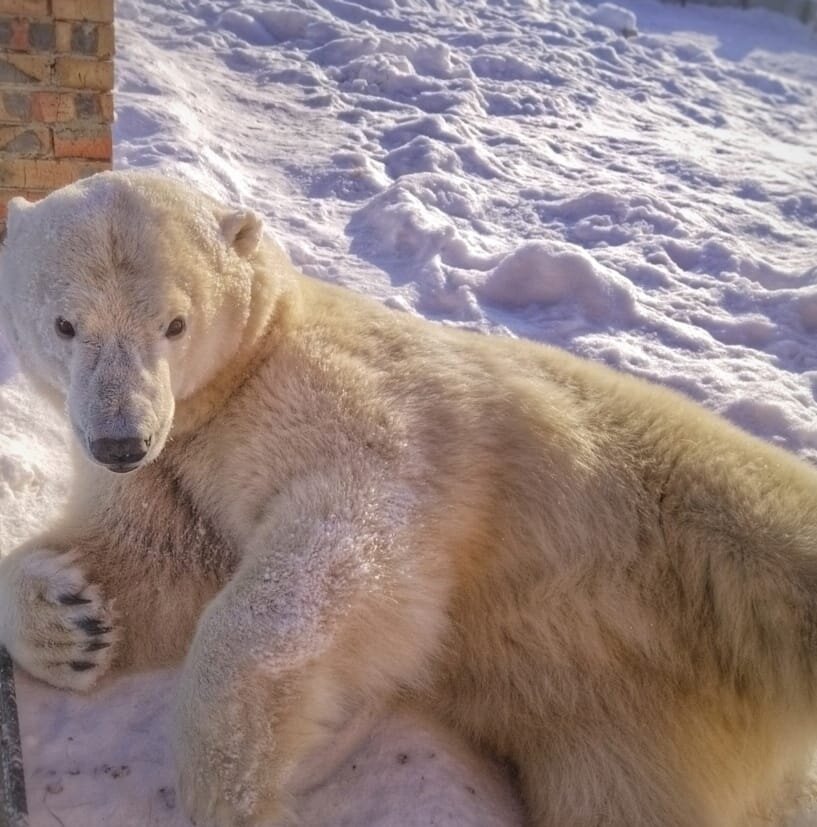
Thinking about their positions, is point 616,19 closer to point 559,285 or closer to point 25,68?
point 559,285

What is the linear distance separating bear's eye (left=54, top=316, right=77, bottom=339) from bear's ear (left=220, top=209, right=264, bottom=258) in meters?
0.53

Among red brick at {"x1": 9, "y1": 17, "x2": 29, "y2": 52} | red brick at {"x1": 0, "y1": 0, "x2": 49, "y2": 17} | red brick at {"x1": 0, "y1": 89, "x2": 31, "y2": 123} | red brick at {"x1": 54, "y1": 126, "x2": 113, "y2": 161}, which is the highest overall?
red brick at {"x1": 0, "y1": 0, "x2": 49, "y2": 17}

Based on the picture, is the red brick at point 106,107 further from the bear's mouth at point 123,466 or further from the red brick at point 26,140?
the bear's mouth at point 123,466

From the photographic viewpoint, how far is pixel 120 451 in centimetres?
201

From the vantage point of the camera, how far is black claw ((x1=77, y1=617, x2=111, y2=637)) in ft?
7.63

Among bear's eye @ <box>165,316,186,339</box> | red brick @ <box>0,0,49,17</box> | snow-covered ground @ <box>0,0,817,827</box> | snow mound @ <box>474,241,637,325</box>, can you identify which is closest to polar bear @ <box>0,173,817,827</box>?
A: bear's eye @ <box>165,316,186,339</box>

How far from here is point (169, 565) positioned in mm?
2449

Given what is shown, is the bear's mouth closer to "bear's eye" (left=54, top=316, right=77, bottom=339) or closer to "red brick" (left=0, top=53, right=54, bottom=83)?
"bear's eye" (left=54, top=316, right=77, bottom=339)

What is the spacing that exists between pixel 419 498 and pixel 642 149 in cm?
629

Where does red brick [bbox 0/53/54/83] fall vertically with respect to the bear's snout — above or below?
above

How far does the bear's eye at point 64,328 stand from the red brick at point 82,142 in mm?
2337

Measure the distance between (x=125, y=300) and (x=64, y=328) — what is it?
0.62 feet

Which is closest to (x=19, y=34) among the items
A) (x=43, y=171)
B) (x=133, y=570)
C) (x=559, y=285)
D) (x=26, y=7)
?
(x=26, y=7)

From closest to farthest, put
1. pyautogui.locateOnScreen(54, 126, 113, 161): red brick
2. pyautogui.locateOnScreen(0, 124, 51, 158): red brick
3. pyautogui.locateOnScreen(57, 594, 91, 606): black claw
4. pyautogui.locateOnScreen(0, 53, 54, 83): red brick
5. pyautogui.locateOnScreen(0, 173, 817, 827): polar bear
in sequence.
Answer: pyautogui.locateOnScreen(0, 173, 817, 827): polar bear, pyautogui.locateOnScreen(57, 594, 91, 606): black claw, pyautogui.locateOnScreen(0, 53, 54, 83): red brick, pyautogui.locateOnScreen(0, 124, 51, 158): red brick, pyautogui.locateOnScreen(54, 126, 113, 161): red brick
